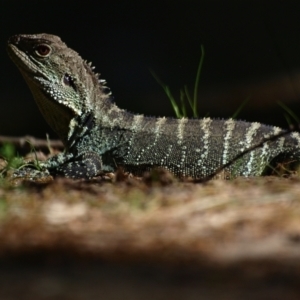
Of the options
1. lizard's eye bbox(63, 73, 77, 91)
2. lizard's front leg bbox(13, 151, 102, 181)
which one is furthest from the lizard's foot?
lizard's eye bbox(63, 73, 77, 91)

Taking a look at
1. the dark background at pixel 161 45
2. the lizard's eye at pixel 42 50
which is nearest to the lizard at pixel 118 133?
the lizard's eye at pixel 42 50

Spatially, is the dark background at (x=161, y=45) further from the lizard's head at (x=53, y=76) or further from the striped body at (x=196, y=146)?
the lizard's head at (x=53, y=76)

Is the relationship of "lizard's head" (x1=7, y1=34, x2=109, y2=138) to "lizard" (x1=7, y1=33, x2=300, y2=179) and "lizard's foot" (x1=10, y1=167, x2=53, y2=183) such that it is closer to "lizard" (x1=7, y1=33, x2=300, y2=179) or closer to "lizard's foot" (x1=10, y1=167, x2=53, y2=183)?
"lizard" (x1=7, y1=33, x2=300, y2=179)

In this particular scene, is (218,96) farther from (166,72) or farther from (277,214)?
(277,214)

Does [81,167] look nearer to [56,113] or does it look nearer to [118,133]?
[118,133]

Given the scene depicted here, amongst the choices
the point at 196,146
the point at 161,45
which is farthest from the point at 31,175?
the point at 161,45

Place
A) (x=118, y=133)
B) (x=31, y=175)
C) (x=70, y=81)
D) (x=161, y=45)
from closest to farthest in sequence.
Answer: (x=31, y=175), (x=118, y=133), (x=70, y=81), (x=161, y=45)
